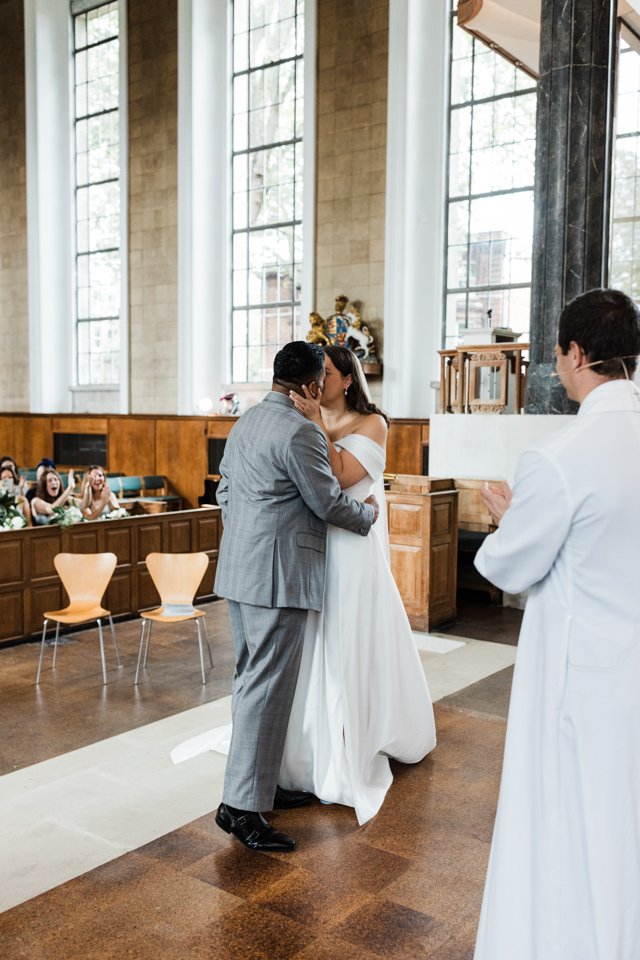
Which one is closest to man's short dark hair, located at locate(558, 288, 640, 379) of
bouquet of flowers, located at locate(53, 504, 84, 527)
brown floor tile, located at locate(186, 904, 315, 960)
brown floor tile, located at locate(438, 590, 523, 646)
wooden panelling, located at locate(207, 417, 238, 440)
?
brown floor tile, located at locate(186, 904, 315, 960)

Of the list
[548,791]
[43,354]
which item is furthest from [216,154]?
[548,791]

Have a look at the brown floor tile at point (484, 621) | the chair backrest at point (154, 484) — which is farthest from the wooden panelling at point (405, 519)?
the chair backrest at point (154, 484)

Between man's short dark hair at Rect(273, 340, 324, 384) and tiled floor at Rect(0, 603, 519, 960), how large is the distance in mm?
1688

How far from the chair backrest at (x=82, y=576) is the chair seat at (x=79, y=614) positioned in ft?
0.14

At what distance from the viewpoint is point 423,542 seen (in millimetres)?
7293

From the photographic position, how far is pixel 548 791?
1938 mm

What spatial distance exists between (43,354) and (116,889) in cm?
1542

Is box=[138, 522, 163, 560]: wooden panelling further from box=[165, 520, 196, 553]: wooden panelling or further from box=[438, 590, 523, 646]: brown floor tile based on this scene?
box=[438, 590, 523, 646]: brown floor tile

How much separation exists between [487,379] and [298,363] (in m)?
6.06

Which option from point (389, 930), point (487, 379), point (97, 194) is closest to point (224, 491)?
point (389, 930)

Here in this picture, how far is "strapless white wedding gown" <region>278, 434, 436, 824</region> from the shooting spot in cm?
343

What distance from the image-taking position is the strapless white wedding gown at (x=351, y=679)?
11.3ft

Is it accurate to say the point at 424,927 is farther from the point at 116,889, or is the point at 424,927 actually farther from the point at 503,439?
the point at 503,439

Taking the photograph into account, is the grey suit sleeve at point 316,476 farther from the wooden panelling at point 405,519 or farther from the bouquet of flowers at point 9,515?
the bouquet of flowers at point 9,515
